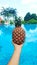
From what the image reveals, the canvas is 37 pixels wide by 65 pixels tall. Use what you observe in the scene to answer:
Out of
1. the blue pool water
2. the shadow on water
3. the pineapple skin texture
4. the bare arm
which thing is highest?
the shadow on water

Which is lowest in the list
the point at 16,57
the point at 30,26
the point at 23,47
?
the point at 16,57

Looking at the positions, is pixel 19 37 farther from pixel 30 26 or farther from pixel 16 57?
pixel 30 26

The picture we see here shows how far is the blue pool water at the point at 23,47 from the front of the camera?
8.50 feet

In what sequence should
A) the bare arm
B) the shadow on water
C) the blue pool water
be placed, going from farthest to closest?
1. the shadow on water
2. the blue pool water
3. the bare arm

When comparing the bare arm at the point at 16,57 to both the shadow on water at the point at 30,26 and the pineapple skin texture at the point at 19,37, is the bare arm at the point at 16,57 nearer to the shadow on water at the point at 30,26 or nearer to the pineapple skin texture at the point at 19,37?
the pineapple skin texture at the point at 19,37

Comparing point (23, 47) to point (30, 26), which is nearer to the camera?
point (23, 47)

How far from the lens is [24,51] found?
105 inches

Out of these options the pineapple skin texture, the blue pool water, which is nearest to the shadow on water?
the blue pool water

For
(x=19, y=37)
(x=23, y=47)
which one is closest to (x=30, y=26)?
(x=23, y=47)

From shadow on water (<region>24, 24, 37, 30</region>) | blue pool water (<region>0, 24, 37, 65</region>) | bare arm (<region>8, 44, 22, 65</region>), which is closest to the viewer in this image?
bare arm (<region>8, 44, 22, 65</region>)

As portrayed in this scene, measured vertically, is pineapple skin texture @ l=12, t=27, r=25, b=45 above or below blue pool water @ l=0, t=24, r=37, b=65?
below

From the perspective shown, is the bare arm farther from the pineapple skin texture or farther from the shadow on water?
the shadow on water

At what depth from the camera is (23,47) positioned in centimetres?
268

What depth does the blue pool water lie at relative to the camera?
2590 millimetres
